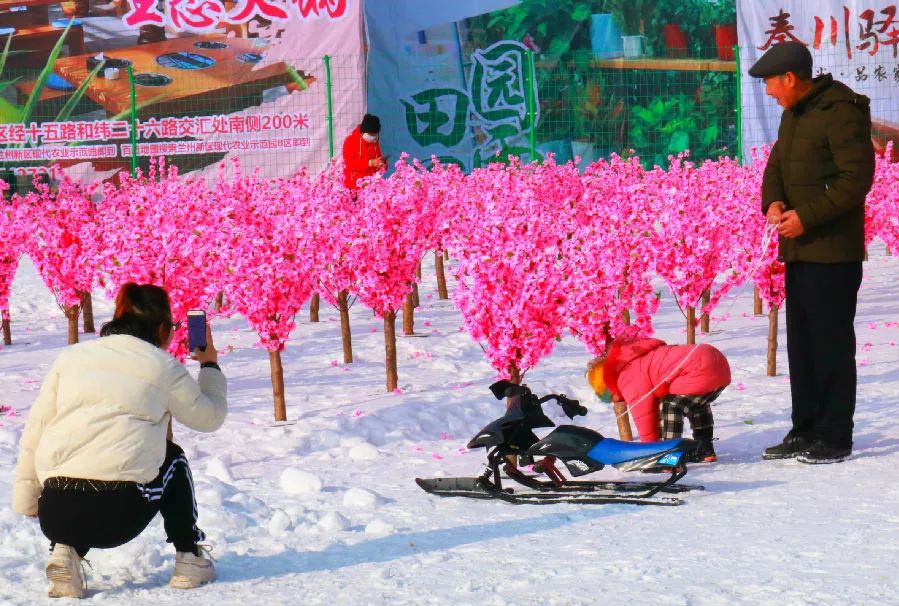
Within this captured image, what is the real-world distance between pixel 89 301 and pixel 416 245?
4.27m

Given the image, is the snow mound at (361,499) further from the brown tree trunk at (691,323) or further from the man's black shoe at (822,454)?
the brown tree trunk at (691,323)

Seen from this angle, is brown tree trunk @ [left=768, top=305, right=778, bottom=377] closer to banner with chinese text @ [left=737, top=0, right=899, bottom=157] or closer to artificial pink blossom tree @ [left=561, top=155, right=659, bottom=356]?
artificial pink blossom tree @ [left=561, top=155, right=659, bottom=356]

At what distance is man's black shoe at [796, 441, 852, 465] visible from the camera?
263 inches

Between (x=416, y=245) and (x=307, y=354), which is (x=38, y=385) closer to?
(x=307, y=354)

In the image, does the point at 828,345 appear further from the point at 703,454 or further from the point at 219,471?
the point at 219,471

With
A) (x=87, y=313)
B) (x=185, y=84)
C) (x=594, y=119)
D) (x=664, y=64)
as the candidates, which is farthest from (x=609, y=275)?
(x=664, y=64)

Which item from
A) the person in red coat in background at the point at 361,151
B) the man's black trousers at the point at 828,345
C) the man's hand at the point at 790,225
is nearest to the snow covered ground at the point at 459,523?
the man's black trousers at the point at 828,345

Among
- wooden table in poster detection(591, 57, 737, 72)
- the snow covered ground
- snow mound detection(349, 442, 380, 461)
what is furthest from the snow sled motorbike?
wooden table in poster detection(591, 57, 737, 72)

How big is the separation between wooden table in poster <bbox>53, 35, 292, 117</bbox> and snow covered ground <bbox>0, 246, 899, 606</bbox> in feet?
40.7

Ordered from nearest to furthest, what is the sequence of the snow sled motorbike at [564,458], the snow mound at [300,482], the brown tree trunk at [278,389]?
the snow sled motorbike at [564,458]
the snow mound at [300,482]
the brown tree trunk at [278,389]

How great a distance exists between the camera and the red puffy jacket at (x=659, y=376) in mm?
6766

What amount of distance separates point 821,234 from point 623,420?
1.65m

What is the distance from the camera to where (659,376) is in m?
6.82

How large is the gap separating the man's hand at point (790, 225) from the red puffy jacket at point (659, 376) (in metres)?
0.71
